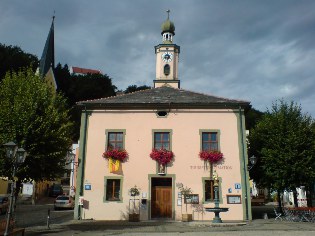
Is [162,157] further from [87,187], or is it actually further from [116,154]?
[87,187]

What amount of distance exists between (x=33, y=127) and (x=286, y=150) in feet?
50.9

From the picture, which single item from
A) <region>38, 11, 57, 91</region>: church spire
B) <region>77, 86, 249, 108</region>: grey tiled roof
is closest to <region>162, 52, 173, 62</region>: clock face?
<region>77, 86, 249, 108</region>: grey tiled roof

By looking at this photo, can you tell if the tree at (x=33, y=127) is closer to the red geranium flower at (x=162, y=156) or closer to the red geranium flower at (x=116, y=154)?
the red geranium flower at (x=116, y=154)

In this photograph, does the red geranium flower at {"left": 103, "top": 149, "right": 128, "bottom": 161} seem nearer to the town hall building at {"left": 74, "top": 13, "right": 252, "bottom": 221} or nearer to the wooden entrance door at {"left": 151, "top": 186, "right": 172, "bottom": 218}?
the town hall building at {"left": 74, "top": 13, "right": 252, "bottom": 221}

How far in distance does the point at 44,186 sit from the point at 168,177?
3349 cm

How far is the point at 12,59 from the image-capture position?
185ft

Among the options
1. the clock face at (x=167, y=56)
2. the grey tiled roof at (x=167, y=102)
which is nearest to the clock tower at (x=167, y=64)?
the clock face at (x=167, y=56)

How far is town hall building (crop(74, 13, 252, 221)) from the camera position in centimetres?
2095

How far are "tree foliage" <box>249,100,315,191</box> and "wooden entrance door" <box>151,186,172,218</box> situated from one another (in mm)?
6767

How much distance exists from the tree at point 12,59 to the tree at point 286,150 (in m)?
40.9

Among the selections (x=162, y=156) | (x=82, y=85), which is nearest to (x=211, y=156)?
(x=162, y=156)

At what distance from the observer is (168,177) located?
21.3 metres

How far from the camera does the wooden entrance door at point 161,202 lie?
2119 cm

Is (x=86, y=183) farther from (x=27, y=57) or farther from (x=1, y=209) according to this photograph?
(x=27, y=57)
